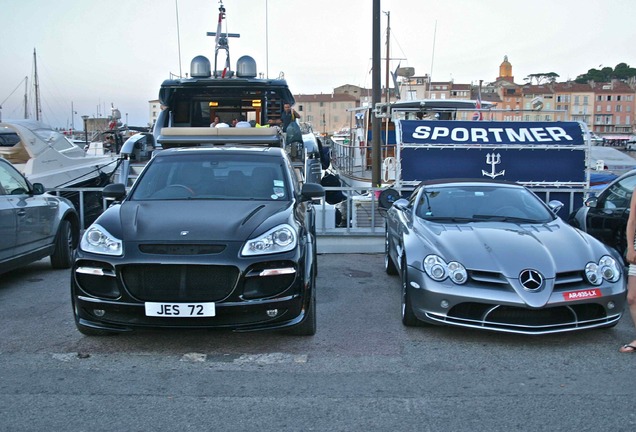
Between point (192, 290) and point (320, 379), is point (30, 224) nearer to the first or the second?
point (192, 290)

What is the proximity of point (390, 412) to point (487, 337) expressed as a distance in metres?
1.99

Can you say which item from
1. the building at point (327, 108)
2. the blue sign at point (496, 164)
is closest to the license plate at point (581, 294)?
the blue sign at point (496, 164)

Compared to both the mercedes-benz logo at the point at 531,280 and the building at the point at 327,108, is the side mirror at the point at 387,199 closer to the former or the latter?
the mercedes-benz logo at the point at 531,280

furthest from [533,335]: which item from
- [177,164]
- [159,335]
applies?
[177,164]

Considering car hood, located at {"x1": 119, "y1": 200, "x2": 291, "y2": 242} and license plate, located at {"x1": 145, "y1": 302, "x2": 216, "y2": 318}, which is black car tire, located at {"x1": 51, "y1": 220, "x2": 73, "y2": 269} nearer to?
car hood, located at {"x1": 119, "y1": 200, "x2": 291, "y2": 242}

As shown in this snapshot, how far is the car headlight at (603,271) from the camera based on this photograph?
5594 millimetres

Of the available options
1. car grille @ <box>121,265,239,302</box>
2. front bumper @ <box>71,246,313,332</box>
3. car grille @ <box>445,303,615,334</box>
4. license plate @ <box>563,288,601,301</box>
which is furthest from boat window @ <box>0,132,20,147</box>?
license plate @ <box>563,288,601,301</box>

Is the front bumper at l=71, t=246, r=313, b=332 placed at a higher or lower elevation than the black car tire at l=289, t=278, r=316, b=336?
higher

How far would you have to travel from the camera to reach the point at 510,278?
5.47 m

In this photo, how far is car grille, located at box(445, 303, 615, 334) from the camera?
5.45 m

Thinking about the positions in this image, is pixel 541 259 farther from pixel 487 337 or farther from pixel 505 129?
pixel 505 129

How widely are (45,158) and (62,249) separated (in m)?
5.23

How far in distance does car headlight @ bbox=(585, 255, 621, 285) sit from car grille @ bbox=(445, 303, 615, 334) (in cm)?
24

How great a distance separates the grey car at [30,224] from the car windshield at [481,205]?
4776 millimetres
